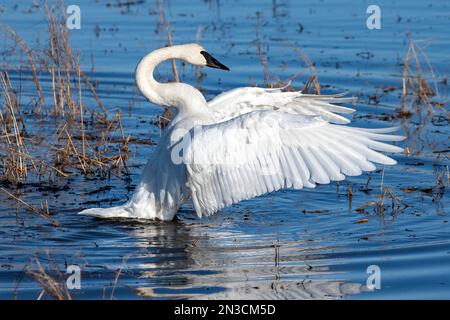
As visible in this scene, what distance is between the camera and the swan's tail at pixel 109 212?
890 cm

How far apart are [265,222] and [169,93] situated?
1.41 meters

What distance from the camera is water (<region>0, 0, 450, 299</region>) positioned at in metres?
7.43

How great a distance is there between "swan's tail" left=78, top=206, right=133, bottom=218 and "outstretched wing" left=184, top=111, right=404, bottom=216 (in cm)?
108

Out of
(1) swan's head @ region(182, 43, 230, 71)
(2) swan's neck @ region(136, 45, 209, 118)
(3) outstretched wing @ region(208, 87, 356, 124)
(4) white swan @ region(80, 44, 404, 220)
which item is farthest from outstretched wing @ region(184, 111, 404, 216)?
(1) swan's head @ region(182, 43, 230, 71)

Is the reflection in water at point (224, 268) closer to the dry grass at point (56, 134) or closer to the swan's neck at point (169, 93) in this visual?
the swan's neck at point (169, 93)

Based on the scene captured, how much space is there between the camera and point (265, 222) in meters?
9.16

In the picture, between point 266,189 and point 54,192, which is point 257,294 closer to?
point 266,189

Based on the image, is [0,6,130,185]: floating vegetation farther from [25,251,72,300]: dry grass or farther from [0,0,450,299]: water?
[25,251,72,300]: dry grass

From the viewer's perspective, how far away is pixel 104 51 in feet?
50.3

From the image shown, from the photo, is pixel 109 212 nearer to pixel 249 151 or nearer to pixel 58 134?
pixel 249 151

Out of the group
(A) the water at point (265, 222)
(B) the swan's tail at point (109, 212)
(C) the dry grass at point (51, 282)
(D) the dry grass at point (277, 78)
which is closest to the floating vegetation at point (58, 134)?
(A) the water at point (265, 222)

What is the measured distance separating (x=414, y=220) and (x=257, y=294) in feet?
7.78

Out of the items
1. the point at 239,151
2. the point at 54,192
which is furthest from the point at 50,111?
the point at 239,151

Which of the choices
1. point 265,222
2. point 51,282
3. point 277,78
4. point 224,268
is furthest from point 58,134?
point 51,282
